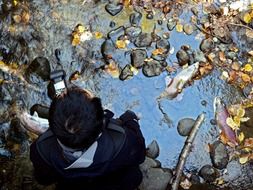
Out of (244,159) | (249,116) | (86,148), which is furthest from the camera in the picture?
(249,116)

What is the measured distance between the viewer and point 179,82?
18.1 ft

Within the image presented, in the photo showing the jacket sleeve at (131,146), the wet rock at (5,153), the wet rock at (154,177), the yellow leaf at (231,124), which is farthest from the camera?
the yellow leaf at (231,124)

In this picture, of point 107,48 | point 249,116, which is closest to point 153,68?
point 107,48

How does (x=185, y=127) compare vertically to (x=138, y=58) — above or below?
below

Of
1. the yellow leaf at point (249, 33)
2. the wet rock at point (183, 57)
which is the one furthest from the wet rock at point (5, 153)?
the yellow leaf at point (249, 33)

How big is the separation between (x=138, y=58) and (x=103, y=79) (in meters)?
0.47

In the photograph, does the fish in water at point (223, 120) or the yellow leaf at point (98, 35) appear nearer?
the fish in water at point (223, 120)

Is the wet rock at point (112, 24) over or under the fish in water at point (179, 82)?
over

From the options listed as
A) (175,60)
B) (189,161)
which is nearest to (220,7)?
(175,60)

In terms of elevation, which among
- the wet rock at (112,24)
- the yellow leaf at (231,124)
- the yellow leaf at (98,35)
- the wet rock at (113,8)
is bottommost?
the yellow leaf at (231,124)

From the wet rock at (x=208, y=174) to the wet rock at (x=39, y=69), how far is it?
6.71 ft

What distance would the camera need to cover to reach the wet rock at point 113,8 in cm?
579

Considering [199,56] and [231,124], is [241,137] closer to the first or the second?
[231,124]

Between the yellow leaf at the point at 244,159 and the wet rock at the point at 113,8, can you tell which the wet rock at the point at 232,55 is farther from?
the wet rock at the point at 113,8
